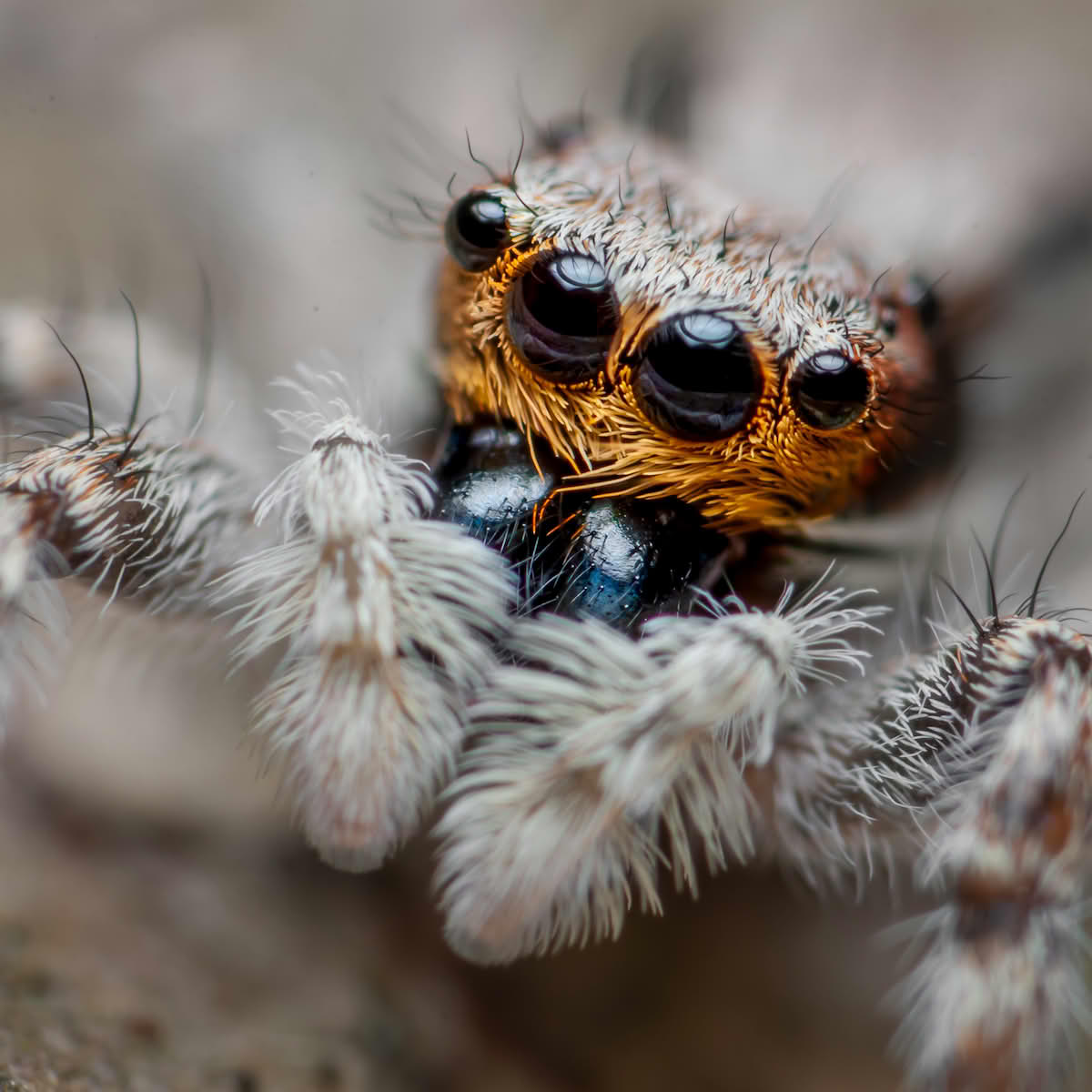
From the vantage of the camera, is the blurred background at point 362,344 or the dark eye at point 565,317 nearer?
the dark eye at point 565,317

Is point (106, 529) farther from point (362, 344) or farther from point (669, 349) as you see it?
point (362, 344)

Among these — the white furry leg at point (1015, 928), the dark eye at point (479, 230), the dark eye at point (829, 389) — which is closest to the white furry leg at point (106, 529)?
the dark eye at point (479, 230)

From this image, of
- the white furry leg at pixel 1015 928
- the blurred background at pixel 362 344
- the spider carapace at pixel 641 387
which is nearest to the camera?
the white furry leg at pixel 1015 928

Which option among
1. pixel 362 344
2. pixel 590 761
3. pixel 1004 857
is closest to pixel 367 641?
pixel 590 761

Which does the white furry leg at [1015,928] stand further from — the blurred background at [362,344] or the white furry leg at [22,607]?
the white furry leg at [22,607]

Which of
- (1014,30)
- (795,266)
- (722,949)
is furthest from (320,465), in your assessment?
(1014,30)

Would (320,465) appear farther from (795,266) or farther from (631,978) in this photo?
(631,978)
